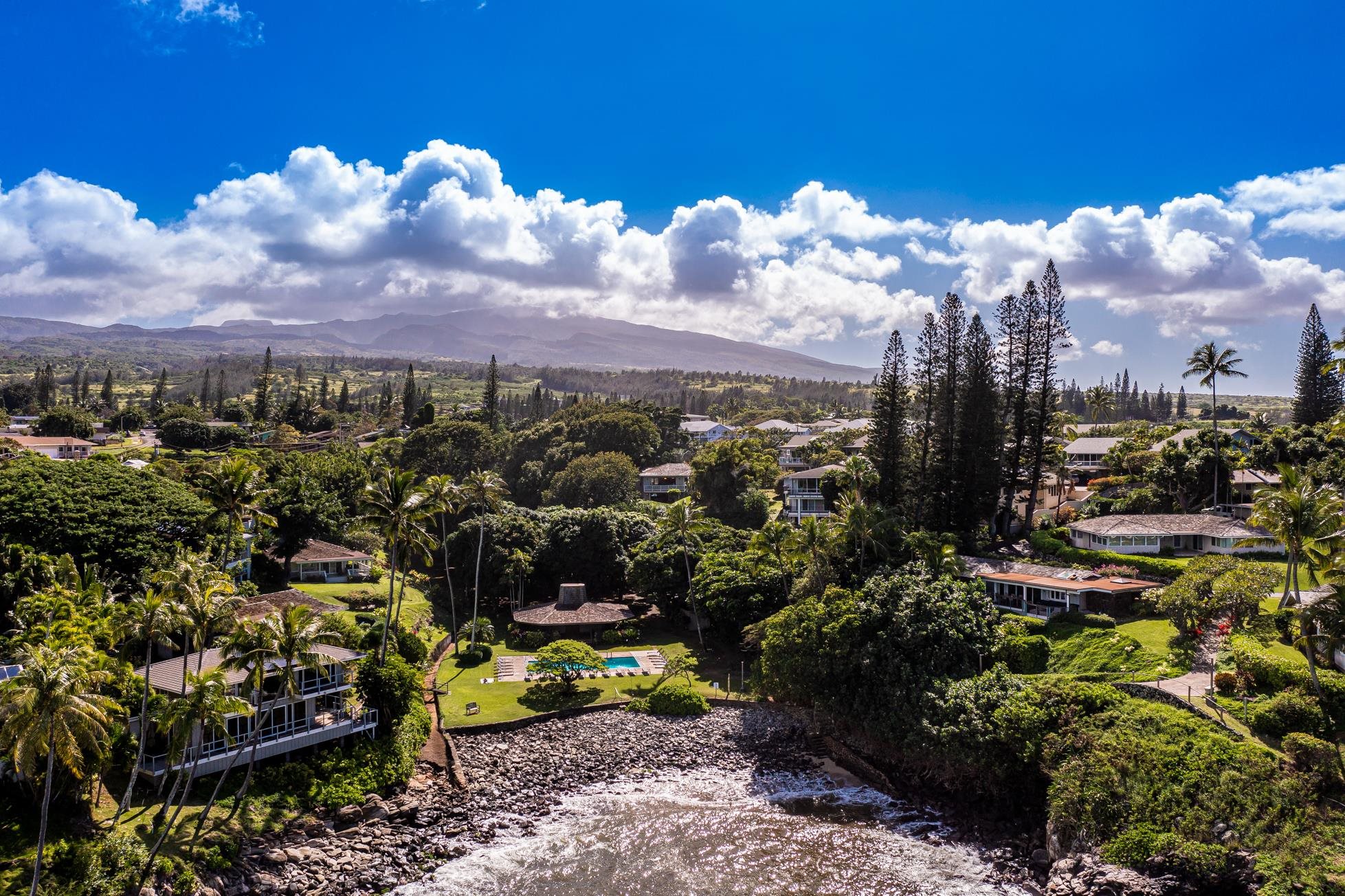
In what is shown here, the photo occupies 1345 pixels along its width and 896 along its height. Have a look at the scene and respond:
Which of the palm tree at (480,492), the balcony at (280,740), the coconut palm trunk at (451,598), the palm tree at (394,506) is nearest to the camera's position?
the balcony at (280,740)

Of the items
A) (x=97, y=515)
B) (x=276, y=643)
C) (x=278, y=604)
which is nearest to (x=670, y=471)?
(x=278, y=604)

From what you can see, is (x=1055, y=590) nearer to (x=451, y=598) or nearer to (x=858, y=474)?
(x=858, y=474)

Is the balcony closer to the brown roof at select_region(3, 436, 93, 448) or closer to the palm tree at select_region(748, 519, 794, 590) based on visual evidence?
the palm tree at select_region(748, 519, 794, 590)

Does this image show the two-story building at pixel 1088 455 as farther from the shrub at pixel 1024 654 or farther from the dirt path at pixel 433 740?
the dirt path at pixel 433 740

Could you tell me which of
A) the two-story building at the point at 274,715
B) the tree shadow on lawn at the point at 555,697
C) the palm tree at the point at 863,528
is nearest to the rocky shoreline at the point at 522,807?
the tree shadow on lawn at the point at 555,697

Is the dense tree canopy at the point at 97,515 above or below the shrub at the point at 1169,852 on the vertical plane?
above
